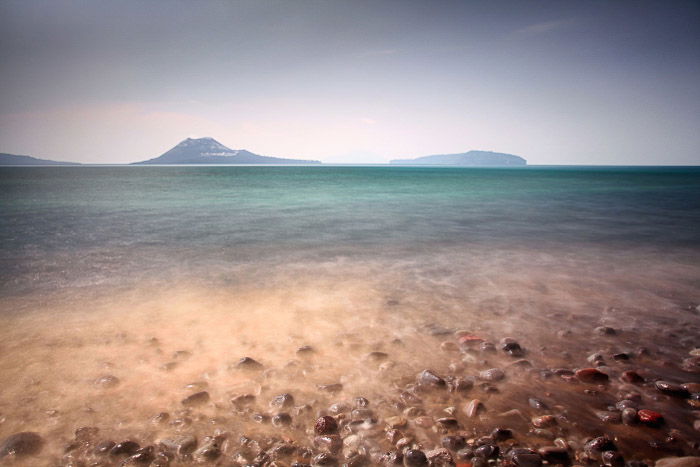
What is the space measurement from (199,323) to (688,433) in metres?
6.43

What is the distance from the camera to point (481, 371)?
4078 millimetres

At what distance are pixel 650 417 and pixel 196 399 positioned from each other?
15.7ft

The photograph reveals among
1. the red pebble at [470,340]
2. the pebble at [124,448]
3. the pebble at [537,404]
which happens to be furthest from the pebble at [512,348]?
the pebble at [124,448]

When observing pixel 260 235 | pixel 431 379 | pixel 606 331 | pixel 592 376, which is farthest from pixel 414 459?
pixel 260 235

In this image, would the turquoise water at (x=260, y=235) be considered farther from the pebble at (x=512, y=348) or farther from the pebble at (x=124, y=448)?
the pebble at (x=124, y=448)

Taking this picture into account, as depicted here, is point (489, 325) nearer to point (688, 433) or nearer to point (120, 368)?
point (688, 433)

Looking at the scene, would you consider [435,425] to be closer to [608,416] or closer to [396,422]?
[396,422]

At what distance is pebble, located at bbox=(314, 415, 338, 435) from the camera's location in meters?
3.13

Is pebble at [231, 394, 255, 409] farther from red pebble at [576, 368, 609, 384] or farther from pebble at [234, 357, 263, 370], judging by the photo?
red pebble at [576, 368, 609, 384]

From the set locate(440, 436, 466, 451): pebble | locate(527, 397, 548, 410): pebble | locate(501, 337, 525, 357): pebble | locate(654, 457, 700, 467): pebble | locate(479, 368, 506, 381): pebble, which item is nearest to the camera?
locate(654, 457, 700, 467): pebble

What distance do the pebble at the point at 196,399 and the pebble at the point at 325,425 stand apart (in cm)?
137

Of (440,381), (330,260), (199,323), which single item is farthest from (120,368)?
(330,260)

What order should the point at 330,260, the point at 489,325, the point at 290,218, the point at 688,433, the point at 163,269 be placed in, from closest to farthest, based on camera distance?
1. the point at 688,433
2. the point at 489,325
3. the point at 163,269
4. the point at 330,260
5. the point at 290,218

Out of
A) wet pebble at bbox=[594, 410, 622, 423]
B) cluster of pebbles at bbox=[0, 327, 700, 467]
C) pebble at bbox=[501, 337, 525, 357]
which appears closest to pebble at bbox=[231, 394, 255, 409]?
cluster of pebbles at bbox=[0, 327, 700, 467]
